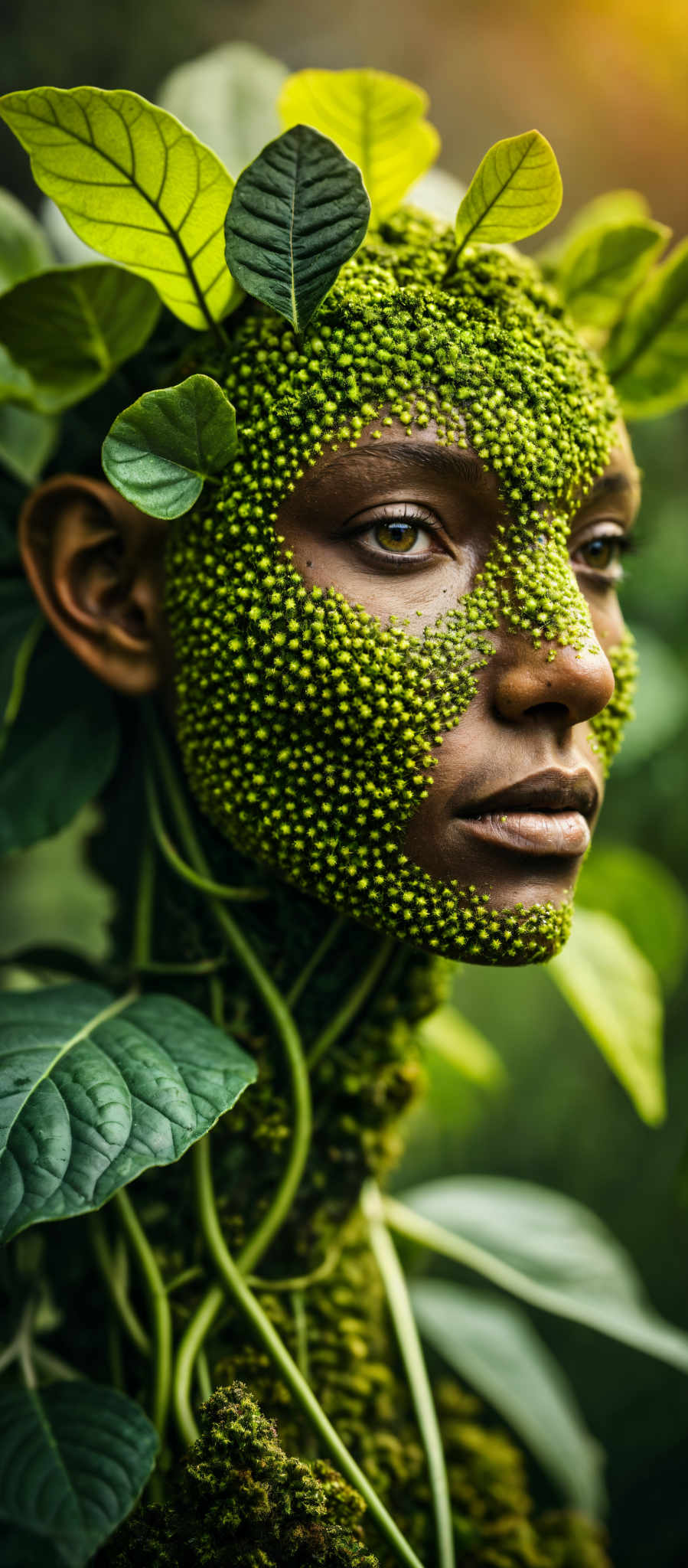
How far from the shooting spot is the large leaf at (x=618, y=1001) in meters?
1.07

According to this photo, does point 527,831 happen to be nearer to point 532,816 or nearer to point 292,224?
point 532,816

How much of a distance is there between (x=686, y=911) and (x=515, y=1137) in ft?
1.92

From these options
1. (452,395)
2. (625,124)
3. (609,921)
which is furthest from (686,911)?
(625,124)

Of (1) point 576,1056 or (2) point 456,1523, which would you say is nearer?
(2) point 456,1523

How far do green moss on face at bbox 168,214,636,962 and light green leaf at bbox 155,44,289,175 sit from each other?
0.38 m

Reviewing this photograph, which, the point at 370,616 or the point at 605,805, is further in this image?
the point at 605,805

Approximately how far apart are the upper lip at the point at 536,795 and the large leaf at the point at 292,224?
372 millimetres

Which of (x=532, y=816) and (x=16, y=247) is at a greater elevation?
(x=16, y=247)

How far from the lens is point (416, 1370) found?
929mm

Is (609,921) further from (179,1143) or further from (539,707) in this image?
(179,1143)

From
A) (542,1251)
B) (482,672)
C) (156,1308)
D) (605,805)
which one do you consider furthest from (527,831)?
(605,805)

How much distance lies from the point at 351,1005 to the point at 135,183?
0.67m

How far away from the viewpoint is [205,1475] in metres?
0.66

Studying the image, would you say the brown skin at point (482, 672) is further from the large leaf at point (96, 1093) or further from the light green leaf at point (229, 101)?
the light green leaf at point (229, 101)
